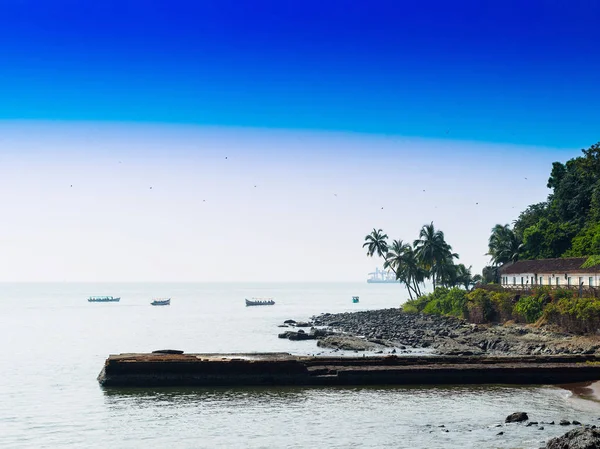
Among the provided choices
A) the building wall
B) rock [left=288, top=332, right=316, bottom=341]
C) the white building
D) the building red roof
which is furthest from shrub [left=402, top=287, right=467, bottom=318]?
rock [left=288, top=332, right=316, bottom=341]

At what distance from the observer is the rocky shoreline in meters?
52.8

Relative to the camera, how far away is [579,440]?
21766 millimetres

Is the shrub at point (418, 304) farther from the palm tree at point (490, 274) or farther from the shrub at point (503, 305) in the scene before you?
the shrub at point (503, 305)

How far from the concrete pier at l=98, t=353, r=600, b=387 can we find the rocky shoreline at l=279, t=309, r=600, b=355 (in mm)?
8776

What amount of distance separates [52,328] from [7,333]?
953 cm

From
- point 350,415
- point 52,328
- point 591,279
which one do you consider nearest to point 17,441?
point 350,415

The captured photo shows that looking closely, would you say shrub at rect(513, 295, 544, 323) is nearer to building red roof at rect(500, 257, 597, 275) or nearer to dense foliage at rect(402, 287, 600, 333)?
dense foliage at rect(402, 287, 600, 333)

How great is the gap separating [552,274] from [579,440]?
198 feet

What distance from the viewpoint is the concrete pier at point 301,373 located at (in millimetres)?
39156

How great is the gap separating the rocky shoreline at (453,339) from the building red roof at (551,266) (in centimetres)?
1086

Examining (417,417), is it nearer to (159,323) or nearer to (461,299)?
(461,299)

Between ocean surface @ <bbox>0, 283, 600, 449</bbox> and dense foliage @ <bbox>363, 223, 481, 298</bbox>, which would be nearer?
ocean surface @ <bbox>0, 283, 600, 449</bbox>

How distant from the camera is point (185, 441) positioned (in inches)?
1096

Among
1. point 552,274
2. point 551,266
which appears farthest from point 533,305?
point 551,266
